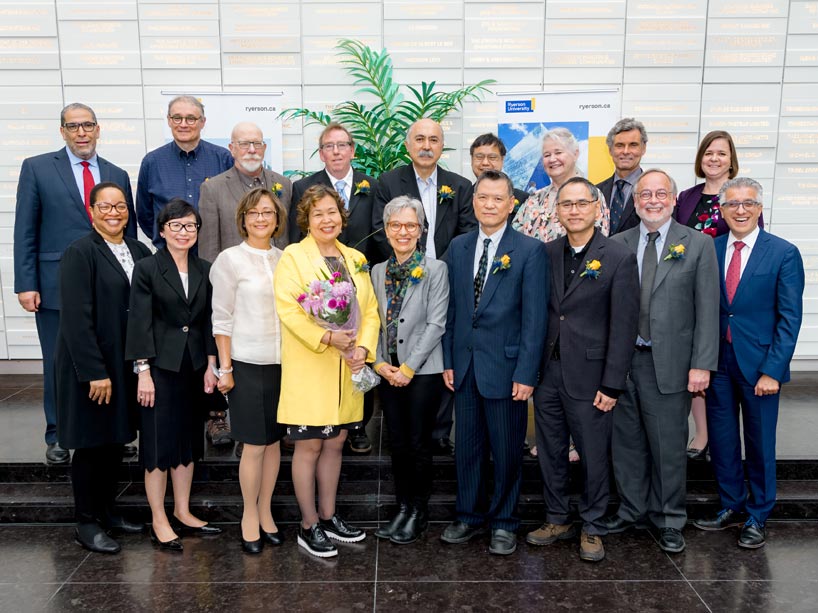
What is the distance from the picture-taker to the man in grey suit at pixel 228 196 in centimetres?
393

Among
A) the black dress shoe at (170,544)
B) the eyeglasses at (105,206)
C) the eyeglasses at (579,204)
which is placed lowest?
the black dress shoe at (170,544)

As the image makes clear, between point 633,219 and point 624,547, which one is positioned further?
point 633,219

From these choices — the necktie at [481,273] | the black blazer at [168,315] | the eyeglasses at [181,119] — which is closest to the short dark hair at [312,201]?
the black blazer at [168,315]

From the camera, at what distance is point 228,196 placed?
395 centimetres

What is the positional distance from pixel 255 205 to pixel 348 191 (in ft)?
3.51

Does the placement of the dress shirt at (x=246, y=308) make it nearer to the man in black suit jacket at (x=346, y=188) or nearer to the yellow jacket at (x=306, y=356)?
the yellow jacket at (x=306, y=356)

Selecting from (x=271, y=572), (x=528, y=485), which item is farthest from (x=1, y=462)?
(x=528, y=485)

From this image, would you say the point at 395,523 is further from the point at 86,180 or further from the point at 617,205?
the point at 86,180

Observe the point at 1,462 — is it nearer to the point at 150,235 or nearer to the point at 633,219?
the point at 150,235

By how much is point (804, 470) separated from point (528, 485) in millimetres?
1706

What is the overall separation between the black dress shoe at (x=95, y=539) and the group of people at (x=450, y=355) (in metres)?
0.01

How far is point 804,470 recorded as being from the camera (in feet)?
13.1

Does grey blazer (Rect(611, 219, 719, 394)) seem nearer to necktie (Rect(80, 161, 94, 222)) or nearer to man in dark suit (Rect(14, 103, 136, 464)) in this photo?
man in dark suit (Rect(14, 103, 136, 464))

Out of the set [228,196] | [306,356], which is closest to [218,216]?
[228,196]
